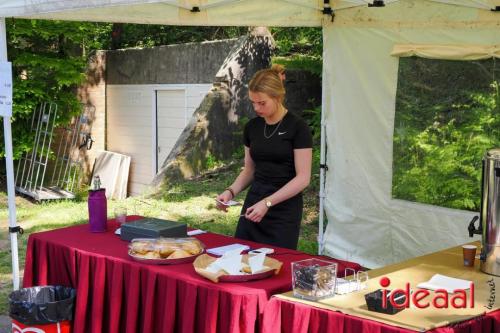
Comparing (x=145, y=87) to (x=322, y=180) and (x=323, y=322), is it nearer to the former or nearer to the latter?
(x=322, y=180)

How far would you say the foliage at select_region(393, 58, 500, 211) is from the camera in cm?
471

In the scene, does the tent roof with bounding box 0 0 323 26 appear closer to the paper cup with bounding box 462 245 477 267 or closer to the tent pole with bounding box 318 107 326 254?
the tent pole with bounding box 318 107 326 254

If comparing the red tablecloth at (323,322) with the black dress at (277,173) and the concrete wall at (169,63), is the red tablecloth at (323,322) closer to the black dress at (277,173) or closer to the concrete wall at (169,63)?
the black dress at (277,173)

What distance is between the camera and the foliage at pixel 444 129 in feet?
15.4

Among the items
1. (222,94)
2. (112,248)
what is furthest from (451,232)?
(222,94)

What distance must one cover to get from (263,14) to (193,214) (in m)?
3.39

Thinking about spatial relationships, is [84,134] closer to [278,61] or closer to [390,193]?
[278,61]

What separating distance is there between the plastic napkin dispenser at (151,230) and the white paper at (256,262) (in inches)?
25.0

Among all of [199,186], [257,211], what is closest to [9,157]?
[257,211]

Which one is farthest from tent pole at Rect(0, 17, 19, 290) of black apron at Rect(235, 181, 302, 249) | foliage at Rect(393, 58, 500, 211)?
foliage at Rect(393, 58, 500, 211)

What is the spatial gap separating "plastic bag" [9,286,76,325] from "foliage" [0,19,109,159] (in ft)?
23.0

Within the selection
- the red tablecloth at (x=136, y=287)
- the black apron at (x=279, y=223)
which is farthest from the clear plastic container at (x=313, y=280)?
the black apron at (x=279, y=223)

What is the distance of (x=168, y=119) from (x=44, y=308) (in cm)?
770

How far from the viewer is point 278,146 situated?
3.61 metres
